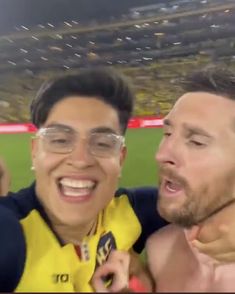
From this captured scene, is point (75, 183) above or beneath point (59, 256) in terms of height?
above

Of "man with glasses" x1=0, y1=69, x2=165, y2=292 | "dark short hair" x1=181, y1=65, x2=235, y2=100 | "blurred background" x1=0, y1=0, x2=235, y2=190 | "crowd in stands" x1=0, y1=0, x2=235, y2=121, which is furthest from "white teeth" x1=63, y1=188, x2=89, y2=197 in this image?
"dark short hair" x1=181, y1=65, x2=235, y2=100

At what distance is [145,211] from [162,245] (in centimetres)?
9

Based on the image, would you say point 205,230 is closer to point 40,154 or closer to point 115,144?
point 115,144

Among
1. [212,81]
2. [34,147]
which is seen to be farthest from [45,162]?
[212,81]

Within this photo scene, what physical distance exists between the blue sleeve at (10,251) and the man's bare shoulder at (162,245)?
35 centimetres

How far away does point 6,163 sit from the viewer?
1.30m

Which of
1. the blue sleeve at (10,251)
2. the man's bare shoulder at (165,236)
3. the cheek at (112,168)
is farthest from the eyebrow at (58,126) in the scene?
the man's bare shoulder at (165,236)

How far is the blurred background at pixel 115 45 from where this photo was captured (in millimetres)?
1285

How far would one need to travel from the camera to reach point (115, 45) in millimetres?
1296

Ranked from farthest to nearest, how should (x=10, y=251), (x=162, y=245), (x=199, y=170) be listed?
(x=162, y=245)
(x=199, y=170)
(x=10, y=251)

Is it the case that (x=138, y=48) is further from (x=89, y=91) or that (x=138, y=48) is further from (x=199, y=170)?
(x=199, y=170)

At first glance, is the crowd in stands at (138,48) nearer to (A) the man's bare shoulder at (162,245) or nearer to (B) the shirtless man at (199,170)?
(B) the shirtless man at (199,170)

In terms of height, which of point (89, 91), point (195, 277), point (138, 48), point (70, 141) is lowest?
point (195, 277)

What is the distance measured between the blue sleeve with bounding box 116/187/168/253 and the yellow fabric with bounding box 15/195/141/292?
5 centimetres
